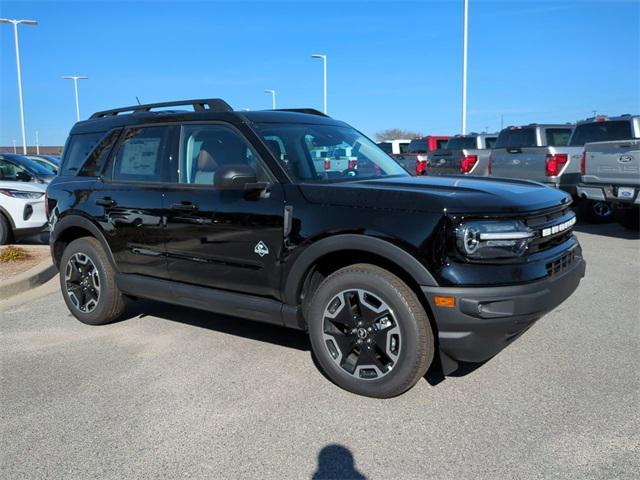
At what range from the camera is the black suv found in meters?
3.21

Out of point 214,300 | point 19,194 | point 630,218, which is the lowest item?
point 630,218

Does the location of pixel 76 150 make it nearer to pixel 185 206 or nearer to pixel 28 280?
pixel 185 206

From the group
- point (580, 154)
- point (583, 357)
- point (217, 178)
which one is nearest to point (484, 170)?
point (580, 154)

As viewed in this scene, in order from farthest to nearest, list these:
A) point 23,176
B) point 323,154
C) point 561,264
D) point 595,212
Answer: point 595,212
point 23,176
point 323,154
point 561,264

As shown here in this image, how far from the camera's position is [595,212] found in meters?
11.5

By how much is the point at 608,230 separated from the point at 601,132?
6.19 ft

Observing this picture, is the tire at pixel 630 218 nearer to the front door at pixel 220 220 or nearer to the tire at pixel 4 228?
the front door at pixel 220 220

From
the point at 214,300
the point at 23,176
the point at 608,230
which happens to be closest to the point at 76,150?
the point at 214,300

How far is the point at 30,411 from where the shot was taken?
3541mm

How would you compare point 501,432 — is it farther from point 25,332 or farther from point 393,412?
point 25,332

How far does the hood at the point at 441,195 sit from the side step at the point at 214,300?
0.80 metres

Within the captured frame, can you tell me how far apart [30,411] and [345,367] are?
199 cm

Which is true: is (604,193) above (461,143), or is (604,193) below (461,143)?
below

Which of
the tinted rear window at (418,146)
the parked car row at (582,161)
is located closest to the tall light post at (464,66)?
the tinted rear window at (418,146)
